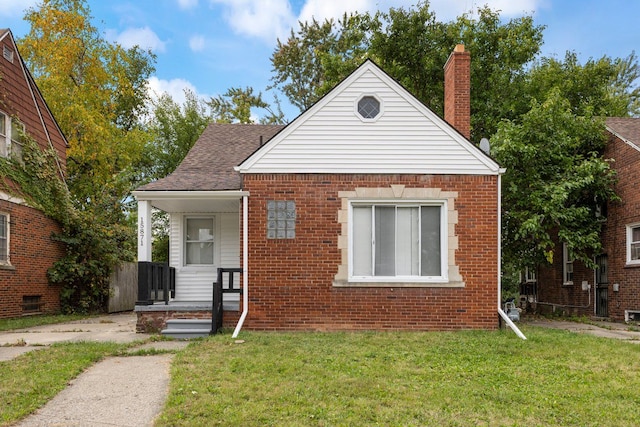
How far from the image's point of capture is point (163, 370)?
726 centimetres

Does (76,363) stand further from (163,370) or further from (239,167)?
(239,167)

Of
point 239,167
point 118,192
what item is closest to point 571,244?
point 239,167

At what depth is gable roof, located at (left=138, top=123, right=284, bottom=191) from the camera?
11.5 meters

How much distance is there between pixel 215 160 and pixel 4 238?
5.72 m

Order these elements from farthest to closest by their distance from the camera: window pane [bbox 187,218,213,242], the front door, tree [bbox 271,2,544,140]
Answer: tree [bbox 271,2,544,140], the front door, window pane [bbox 187,218,213,242]

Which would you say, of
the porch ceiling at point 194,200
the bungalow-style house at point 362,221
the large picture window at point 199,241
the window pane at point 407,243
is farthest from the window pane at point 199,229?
the window pane at point 407,243

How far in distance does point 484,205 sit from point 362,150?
2567mm

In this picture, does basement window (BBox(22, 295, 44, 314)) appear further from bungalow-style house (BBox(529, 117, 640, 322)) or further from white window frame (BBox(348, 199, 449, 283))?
bungalow-style house (BBox(529, 117, 640, 322))

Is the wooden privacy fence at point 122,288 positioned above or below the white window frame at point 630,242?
below

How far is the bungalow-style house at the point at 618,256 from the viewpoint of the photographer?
1470cm

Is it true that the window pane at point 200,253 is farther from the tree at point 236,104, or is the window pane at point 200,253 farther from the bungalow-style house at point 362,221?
the tree at point 236,104

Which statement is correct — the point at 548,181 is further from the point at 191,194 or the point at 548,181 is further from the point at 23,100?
the point at 23,100

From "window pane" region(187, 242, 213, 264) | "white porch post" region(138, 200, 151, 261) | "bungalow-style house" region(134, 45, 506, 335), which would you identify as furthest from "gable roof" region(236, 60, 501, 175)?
"window pane" region(187, 242, 213, 264)

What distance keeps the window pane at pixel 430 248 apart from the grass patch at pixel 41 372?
5.58 metres
